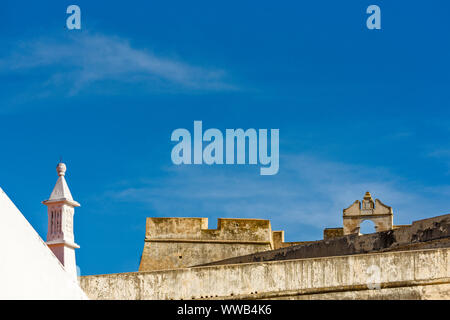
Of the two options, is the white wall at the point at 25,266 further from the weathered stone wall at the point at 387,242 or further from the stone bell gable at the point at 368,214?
the stone bell gable at the point at 368,214

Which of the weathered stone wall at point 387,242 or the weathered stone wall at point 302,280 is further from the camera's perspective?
the weathered stone wall at point 387,242

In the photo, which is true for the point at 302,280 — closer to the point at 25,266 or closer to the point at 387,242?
the point at 387,242

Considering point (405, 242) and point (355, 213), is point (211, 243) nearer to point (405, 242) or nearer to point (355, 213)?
point (355, 213)

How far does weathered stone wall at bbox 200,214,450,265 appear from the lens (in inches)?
825

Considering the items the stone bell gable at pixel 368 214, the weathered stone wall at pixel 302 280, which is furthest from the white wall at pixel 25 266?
the stone bell gable at pixel 368 214

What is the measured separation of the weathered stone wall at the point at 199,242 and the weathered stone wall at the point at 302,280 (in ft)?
44.0

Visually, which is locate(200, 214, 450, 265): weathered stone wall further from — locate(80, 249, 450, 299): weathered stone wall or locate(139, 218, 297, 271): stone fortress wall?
locate(139, 218, 297, 271): stone fortress wall

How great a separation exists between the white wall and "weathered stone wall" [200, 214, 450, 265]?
36.2 feet

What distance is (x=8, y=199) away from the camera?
10766 millimetres

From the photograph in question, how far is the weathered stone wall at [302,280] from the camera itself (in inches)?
700
